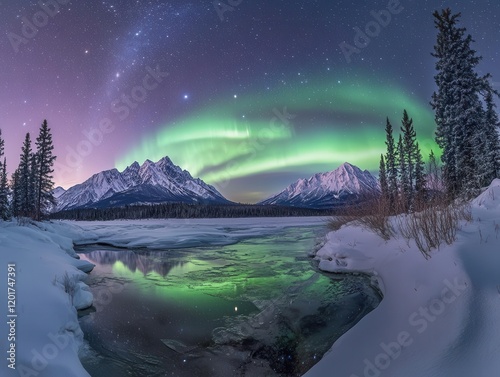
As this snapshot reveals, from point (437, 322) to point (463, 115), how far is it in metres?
19.4

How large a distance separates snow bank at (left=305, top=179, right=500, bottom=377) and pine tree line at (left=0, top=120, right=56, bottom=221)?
39.5 metres

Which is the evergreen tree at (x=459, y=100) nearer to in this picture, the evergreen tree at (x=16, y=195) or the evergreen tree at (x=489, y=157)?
the evergreen tree at (x=489, y=157)

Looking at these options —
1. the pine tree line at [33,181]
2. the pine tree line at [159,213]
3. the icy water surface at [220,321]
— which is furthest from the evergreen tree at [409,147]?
the pine tree line at [159,213]

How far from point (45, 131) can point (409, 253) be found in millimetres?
49268

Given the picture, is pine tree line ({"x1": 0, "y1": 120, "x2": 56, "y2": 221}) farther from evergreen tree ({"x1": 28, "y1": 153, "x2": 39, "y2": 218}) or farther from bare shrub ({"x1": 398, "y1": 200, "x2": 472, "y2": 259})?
bare shrub ({"x1": 398, "y1": 200, "x2": 472, "y2": 259})

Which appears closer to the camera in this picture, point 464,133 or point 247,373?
point 247,373

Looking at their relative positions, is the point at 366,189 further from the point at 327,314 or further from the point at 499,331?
the point at 499,331

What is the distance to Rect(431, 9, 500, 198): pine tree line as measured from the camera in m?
16.8

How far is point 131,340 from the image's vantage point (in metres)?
6.01

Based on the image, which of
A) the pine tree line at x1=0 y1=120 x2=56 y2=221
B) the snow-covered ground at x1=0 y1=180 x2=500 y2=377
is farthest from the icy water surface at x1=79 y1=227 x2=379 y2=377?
the pine tree line at x1=0 y1=120 x2=56 y2=221

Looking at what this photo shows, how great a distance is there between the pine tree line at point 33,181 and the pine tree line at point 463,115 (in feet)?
142

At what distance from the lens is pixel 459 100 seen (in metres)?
18.1

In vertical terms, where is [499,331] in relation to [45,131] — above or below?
below

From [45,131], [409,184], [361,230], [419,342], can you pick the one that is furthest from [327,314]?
[45,131]
